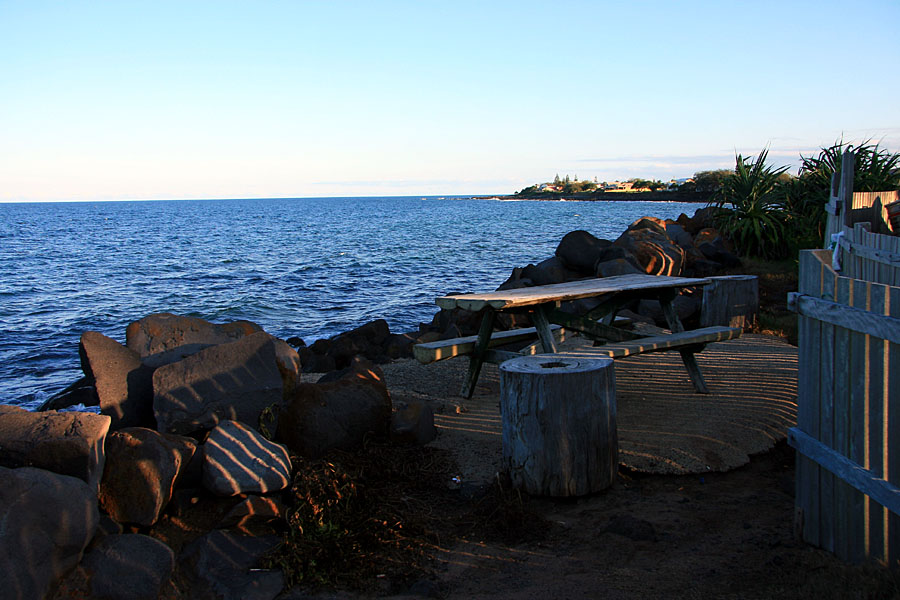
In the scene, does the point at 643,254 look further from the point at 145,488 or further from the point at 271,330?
the point at 145,488

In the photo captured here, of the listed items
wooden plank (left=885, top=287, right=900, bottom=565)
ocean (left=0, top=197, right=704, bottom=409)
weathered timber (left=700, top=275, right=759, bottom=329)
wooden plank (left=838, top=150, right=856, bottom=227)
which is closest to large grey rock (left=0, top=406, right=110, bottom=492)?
wooden plank (left=885, top=287, right=900, bottom=565)

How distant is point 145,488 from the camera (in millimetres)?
3568

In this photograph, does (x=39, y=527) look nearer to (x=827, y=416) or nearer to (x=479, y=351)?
(x=827, y=416)

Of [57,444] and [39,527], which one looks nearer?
[39,527]

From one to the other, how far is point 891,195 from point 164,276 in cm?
2481

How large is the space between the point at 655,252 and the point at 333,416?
10427 millimetres

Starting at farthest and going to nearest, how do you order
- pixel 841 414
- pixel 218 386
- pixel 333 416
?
pixel 333 416
pixel 218 386
pixel 841 414

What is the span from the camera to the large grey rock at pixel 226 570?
3232 millimetres

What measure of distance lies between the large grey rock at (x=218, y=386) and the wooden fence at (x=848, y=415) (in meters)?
3.12

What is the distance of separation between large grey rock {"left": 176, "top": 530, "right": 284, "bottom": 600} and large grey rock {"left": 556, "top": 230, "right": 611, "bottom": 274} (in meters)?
11.4

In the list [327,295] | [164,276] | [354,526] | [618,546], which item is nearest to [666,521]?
[618,546]

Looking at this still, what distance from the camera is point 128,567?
10.4ft

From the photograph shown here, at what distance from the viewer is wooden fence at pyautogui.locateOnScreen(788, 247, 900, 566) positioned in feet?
8.96

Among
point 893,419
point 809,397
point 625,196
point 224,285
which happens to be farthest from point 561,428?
point 625,196
